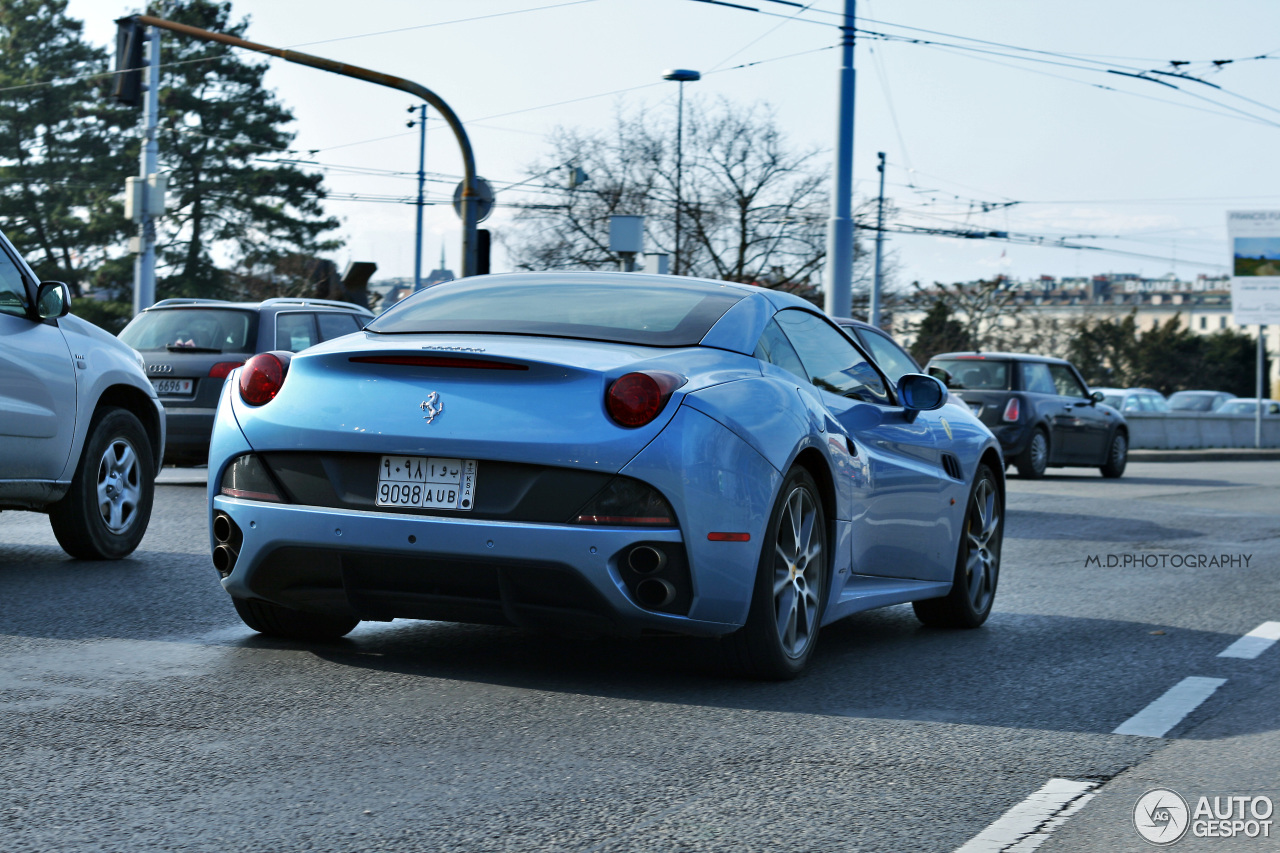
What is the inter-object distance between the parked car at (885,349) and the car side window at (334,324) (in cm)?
582

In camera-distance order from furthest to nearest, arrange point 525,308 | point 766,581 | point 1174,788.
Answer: point 525,308, point 766,581, point 1174,788

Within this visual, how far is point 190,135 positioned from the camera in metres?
54.5

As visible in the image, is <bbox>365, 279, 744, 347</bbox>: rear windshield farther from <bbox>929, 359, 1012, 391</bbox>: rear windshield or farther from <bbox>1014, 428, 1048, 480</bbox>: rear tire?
<bbox>1014, 428, 1048, 480</bbox>: rear tire

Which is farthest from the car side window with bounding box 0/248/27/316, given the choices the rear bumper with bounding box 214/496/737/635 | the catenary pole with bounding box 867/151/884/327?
the catenary pole with bounding box 867/151/884/327

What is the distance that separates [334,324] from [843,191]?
712 cm

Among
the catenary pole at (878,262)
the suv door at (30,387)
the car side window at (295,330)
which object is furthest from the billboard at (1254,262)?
the suv door at (30,387)

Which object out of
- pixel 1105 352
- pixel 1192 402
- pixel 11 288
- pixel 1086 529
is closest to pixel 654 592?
pixel 11 288

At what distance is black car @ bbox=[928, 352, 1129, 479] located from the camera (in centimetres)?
2133

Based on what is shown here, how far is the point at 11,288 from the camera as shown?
7.85 metres

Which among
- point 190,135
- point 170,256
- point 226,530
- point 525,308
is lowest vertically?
point 226,530

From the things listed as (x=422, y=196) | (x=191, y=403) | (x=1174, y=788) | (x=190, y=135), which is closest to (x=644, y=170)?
(x=422, y=196)

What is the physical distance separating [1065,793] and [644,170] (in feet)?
142

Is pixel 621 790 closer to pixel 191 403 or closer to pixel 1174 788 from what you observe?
pixel 1174 788

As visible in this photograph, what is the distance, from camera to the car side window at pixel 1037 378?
71.3 feet
